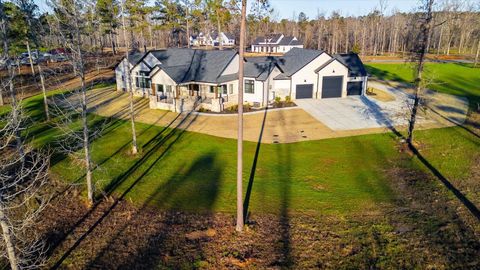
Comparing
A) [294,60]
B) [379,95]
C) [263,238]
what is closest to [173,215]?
[263,238]

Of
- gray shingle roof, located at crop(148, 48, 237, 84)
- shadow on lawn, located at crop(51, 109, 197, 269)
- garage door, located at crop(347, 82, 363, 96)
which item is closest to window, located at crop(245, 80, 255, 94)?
gray shingle roof, located at crop(148, 48, 237, 84)

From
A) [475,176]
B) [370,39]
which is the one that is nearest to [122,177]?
[475,176]

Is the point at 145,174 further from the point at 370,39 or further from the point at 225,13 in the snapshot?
the point at 370,39

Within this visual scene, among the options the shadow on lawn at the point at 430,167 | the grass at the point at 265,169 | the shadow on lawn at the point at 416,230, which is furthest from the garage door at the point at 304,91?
the shadow on lawn at the point at 416,230

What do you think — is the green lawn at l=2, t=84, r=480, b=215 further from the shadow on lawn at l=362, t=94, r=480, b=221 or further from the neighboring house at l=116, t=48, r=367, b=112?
the neighboring house at l=116, t=48, r=367, b=112

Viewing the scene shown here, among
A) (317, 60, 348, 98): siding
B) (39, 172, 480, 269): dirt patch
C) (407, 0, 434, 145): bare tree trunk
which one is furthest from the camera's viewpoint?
(317, 60, 348, 98): siding

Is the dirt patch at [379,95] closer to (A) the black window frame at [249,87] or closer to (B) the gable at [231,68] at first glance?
(A) the black window frame at [249,87]

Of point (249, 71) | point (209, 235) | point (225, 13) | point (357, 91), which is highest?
point (225, 13)
